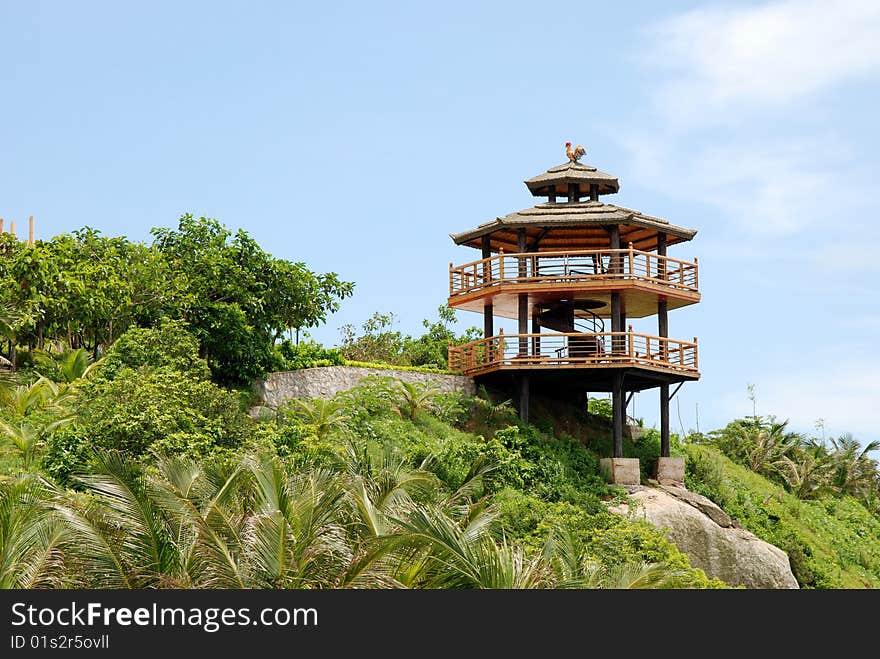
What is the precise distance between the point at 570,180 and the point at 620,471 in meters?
8.77

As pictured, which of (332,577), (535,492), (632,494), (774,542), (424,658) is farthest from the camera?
(774,542)

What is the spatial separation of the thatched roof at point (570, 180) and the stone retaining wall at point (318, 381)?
657 centimetres

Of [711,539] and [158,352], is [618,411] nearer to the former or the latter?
[711,539]

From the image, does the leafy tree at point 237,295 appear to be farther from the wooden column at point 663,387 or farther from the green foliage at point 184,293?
the wooden column at point 663,387

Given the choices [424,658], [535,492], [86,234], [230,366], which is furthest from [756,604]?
[86,234]

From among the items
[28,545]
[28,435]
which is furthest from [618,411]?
[28,545]

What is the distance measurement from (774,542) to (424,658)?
2392 centimetres

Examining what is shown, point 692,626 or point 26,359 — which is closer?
point 692,626


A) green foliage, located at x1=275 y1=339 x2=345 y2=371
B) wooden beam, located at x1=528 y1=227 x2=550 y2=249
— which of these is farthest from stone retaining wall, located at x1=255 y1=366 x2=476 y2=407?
wooden beam, located at x1=528 y1=227 x2=550 y2=249

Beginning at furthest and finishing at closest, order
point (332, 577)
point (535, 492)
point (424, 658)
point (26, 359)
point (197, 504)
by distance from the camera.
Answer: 1. point (26, 359)
2. point (535, 492)
3. point (197, 504)
4. point (332, 577)
5. point (424, 658)

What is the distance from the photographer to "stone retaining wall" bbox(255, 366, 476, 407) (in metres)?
32.9

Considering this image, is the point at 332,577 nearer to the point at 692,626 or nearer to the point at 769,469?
the point at 692,626

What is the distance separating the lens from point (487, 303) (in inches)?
1387

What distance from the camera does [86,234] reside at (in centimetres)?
3644
